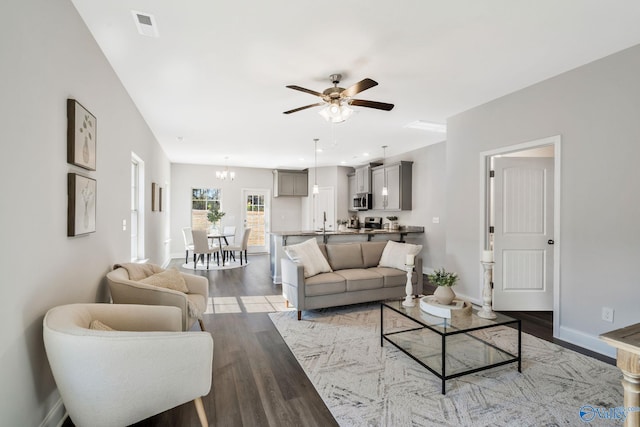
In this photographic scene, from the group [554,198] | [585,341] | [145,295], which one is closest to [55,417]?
[145,295]

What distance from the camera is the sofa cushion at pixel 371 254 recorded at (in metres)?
4.66

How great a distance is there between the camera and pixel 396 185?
7035 mm

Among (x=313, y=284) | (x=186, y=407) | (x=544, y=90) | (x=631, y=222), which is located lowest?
(x=186, y=407)

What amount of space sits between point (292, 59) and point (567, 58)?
2.53 meters

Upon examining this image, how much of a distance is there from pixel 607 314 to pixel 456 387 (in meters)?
1.74

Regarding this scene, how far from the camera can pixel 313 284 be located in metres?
3.77

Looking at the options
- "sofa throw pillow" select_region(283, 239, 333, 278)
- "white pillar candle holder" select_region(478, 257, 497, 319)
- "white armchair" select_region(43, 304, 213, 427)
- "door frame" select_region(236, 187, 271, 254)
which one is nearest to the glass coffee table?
"white pillar candle holder" select_region(478, 257, 497, 319)

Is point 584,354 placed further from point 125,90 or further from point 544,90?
point 125,90

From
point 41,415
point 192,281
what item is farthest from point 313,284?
point 41,415

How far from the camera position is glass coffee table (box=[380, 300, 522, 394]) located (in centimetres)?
237

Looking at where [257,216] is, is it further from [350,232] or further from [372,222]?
[350,232]

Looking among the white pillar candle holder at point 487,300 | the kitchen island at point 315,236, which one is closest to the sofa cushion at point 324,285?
the kitchen island at point 315,236

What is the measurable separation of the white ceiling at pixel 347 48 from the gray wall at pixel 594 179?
0.24 metres

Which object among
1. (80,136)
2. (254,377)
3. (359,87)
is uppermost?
(359,87)
